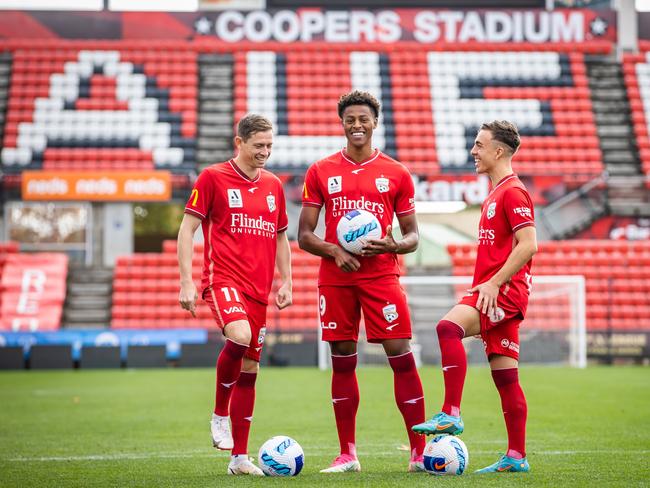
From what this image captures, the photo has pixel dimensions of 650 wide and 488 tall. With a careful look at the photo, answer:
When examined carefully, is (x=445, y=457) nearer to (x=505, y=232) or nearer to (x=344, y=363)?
(x=344, y=363)

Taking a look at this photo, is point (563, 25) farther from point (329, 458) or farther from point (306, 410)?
point (329, 458)

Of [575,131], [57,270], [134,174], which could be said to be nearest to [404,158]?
[575,131]

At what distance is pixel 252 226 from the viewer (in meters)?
6.07

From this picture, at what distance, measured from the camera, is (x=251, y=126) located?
19.8 ft

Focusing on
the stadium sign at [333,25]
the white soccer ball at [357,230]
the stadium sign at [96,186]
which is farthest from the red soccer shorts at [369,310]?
the stadium sign at [333,25]

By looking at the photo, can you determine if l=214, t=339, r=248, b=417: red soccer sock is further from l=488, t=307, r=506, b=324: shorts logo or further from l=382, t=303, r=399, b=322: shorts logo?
l=488, t=307, r=506, b=324: shorts logo

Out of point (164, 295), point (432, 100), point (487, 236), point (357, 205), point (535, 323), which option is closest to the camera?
point (487, 236)

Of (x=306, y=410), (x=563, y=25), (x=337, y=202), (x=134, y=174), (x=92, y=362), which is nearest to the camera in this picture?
(x=337, y=202)

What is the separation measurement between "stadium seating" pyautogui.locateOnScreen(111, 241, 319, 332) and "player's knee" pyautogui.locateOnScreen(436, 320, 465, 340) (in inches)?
540

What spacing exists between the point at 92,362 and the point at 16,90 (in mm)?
10154

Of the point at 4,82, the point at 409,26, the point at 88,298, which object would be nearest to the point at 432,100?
the point at 409,26

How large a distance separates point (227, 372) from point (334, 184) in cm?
128

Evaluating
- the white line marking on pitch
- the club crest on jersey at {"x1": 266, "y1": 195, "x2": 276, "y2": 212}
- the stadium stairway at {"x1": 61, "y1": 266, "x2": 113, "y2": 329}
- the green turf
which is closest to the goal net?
the green turf

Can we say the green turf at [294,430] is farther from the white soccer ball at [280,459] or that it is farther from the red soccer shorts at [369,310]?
the red soccer shorts at [369,310]
